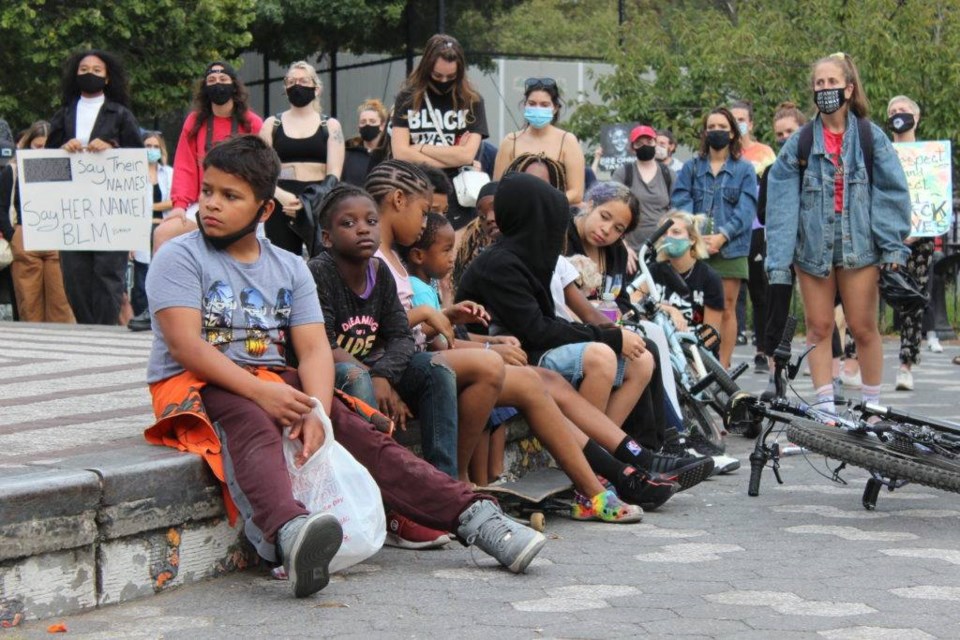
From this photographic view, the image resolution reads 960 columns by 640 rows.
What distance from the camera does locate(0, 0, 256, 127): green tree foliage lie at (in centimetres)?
2697

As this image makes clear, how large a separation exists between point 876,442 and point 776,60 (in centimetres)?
1301

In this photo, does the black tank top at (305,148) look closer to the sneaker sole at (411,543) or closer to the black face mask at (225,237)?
the black face mask at (225,237)

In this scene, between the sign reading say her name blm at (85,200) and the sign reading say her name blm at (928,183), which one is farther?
the sign reading say her name blm at (85,200)

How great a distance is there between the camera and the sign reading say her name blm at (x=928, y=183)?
11.3m

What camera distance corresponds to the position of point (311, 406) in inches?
195

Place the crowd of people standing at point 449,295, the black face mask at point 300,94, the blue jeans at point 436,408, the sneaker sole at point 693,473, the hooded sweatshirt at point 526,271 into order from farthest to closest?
the black face mask at point 300,94 → the hooded sweatshirt at point 526,271 → the sneaker sole at point 693,473 → the blue jeans at point 436,408 → the crowd of people standing at point 449,295

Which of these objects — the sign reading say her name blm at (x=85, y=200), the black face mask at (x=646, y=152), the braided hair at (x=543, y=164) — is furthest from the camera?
the black face mask at (x=646, y=152)

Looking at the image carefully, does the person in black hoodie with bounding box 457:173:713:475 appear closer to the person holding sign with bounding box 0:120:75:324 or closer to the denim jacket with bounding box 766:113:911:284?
the denim jacket with bounding box 766:113:911:284

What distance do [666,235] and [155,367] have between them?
535 cm

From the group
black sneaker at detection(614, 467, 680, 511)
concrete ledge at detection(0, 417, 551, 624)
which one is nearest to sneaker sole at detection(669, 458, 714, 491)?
black sneaker at detection(614, 467, 680, 511)

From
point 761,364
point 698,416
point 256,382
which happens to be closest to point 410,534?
point 256,382

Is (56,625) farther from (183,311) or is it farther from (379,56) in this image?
(379,56)

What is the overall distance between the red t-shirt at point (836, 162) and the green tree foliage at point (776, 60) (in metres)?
9.17

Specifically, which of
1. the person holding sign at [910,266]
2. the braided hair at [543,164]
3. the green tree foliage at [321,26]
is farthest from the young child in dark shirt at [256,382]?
the green tree foliage at [321,26]
